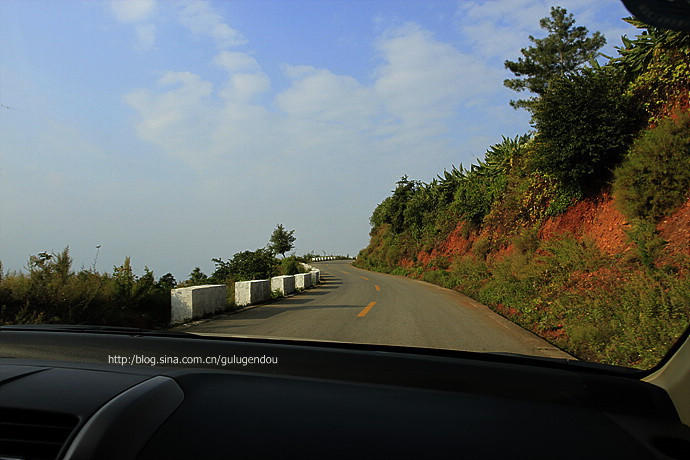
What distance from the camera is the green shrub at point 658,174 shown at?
36.3 feet

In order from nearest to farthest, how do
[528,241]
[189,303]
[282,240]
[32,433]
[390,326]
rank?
[32,433]
[390,326]
[189,303]
[528,241]
[282,240]

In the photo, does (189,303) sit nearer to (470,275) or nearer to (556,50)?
(470,275)

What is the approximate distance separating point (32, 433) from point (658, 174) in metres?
14.0

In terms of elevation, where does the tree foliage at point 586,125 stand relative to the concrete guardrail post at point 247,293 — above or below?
above

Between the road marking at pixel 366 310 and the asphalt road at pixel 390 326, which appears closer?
the asphalt road at pixel 390 326

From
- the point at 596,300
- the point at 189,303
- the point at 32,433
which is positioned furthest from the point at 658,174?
the point at 32,433

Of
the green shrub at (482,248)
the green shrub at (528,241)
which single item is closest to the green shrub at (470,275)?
the green shrub at (482,248)

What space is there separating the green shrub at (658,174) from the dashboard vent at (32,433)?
13313 millimetres

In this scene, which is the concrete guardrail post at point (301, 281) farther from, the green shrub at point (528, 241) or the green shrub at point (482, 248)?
the green shrub at point (528, 241)

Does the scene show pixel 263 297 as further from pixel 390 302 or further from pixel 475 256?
pixel 475 256

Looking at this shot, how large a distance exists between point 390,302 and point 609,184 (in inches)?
342

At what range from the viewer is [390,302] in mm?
14289

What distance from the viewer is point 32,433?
1186mm

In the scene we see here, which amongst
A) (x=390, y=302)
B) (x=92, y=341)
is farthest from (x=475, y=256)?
(x=92, y=341)
